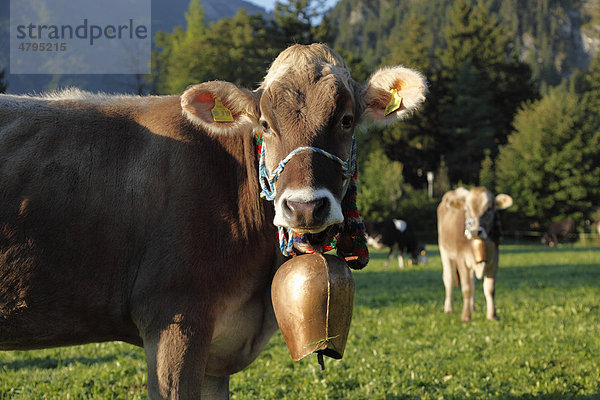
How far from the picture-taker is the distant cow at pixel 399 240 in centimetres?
2380

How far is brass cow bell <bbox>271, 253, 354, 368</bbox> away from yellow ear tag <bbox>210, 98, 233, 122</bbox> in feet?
3.11

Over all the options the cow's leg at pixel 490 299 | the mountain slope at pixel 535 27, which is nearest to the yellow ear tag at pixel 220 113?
the cow's leg at pixel 490 299

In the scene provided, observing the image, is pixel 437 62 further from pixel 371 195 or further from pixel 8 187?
pixel 8 187

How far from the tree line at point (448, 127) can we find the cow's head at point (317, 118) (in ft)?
110

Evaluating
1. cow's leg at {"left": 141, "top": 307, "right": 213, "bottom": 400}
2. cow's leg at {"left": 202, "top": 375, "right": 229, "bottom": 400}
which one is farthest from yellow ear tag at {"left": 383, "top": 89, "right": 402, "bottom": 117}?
cow's leg at {"left": 202, "top": 375, "right": 229, "bottom": 400}

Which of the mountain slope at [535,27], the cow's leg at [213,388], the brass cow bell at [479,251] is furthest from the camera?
the mountain slope at [535,27]

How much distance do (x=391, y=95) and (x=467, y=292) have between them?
24.2ft

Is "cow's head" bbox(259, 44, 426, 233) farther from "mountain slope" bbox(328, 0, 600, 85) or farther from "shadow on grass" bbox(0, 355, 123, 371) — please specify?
"mountain slope" bbox(328, 0, 600, 85)

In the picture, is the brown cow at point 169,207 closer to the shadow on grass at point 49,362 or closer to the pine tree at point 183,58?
the shadow on grass at point 49,362

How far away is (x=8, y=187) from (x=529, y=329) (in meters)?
8.00

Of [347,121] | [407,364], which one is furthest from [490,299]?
[347,121]

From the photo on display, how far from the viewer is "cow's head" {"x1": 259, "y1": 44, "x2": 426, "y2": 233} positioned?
262 centimetres

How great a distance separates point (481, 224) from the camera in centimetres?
1007

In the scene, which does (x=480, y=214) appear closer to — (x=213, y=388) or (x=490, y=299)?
(x=490, y=299)
